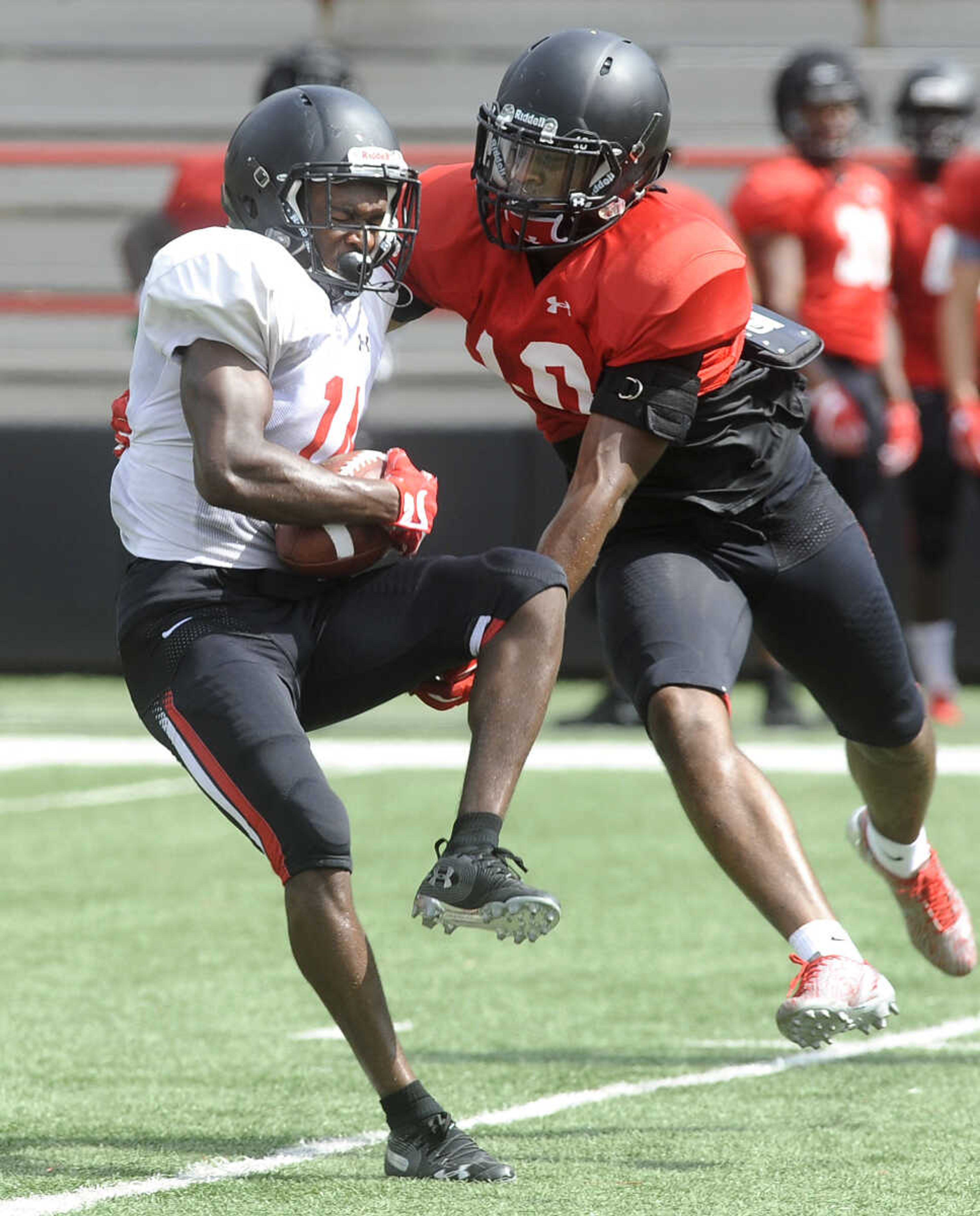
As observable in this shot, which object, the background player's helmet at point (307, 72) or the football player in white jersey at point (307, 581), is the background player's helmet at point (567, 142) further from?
the background player's helmet at point (307, 72)

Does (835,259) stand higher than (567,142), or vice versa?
(567,142)

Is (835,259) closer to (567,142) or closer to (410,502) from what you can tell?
(567,142)

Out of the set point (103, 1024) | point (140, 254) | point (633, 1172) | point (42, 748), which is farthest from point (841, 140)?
point (633, 1172)

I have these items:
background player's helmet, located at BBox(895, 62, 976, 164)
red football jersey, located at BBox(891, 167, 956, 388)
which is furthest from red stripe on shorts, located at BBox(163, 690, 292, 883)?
background player's helmet, located at BBox(895, 62, 976, 164)

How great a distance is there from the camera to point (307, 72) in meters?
7.52

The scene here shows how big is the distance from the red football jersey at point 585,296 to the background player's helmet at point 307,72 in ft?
11.1

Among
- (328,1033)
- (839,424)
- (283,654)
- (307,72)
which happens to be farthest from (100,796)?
(283,654)

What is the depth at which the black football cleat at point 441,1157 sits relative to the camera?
11.0 ft

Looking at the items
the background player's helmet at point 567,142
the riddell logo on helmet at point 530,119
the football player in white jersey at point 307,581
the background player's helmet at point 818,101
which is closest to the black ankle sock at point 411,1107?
the football player in white jersey at point 307,581

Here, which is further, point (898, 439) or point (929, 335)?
point (929, 335)

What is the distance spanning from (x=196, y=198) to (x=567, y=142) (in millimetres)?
4404

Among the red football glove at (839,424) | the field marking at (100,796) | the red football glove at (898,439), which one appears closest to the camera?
the field marking at (100,796)

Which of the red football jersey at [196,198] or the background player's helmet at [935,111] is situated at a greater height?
the background player's helmet at [935,111]

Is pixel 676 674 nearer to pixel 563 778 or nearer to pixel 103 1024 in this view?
pixel 103 1024
